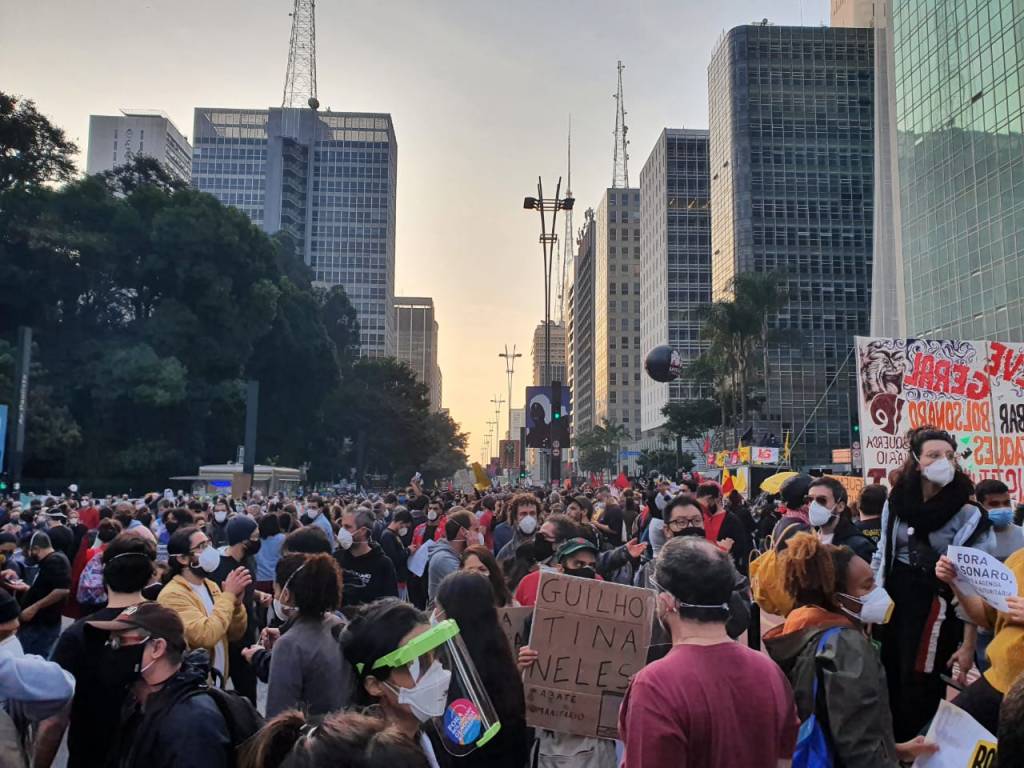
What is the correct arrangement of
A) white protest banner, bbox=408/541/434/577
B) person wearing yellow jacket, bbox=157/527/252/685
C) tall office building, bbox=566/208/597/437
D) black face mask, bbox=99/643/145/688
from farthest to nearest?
1. tall office building, bbox=566/208/597/437
2. white protest banner, bbox=408/541/434/577
3. person wearing yellow jacket, bbox=157/527/252/685
4. black face mask, bbox=99/643/145/688

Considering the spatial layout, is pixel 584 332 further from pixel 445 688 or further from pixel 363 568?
pixel 445 688

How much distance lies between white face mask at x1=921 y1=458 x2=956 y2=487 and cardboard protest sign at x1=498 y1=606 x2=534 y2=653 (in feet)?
8.28

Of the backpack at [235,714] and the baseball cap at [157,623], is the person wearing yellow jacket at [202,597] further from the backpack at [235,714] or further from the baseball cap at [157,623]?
the backpack at [235,714]

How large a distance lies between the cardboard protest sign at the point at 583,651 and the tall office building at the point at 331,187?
140726 mm

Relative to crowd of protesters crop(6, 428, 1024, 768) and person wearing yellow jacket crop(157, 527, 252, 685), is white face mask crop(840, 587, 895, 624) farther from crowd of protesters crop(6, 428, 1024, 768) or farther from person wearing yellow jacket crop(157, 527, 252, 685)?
person wearing yellow jacket crop(157, 527, 252, 685)

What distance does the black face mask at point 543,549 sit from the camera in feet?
21.1

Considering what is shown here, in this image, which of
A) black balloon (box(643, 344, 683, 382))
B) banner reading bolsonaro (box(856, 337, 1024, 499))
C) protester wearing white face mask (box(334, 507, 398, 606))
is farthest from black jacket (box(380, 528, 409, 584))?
black balloon (box(643, 344, 683, 382))

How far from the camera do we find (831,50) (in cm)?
8550

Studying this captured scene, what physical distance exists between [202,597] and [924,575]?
451 centimetres

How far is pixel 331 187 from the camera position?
14388cm

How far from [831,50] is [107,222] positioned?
245 ft

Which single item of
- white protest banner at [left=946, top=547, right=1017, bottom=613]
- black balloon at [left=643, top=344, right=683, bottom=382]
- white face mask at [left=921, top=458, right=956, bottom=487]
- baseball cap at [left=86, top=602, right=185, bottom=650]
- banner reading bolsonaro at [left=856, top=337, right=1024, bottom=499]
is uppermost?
black balloon at [left=643, top=344, right=683, bottom=382]

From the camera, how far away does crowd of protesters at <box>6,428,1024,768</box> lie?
2.57 m

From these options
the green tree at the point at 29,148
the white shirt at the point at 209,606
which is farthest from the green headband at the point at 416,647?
the green tree at the point at 29,148
